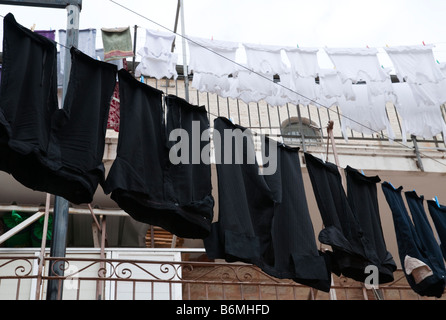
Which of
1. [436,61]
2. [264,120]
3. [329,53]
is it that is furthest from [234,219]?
[264,120]

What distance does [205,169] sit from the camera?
498 centimetres

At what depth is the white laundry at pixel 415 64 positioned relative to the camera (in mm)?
9344

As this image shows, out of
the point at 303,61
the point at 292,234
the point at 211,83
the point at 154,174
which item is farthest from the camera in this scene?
the point at 303,61

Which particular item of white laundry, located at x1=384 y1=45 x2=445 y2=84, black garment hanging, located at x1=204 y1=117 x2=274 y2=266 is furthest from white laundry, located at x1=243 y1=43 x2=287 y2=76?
black garment hanging, located at x1=204 y1=117 x2=274 y2=266

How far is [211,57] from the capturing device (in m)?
9.12

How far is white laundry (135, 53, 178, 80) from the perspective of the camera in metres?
9.04

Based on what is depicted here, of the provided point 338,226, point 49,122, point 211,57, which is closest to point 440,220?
point 338,226

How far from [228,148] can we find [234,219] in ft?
2.65

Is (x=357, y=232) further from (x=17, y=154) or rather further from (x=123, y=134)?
(x=17, y=154)

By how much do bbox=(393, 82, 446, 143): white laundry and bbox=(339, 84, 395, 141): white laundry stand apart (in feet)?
0.97

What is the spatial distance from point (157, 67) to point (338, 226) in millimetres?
4780

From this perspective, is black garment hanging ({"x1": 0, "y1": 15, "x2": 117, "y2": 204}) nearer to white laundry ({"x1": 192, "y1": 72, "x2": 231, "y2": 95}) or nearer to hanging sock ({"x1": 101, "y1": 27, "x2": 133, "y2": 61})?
white laundry ({"x1": 192, "y1": 72, "x2": 231, "y2": 95})

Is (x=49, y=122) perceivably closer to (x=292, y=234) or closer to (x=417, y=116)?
(x=292, y=234)

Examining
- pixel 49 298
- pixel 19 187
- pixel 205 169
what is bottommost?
pixel 49 298
